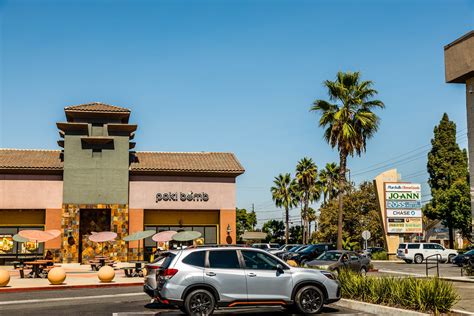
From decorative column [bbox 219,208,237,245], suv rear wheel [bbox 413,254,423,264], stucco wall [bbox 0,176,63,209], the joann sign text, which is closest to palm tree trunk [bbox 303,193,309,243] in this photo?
decorative column [bbox 219,208,237,245]

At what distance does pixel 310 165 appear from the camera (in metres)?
75.9

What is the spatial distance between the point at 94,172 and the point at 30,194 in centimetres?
513

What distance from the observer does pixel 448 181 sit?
65.6 m

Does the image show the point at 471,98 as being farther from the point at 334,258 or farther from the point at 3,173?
the point at 3,173

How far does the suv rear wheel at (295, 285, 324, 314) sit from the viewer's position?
545 inches

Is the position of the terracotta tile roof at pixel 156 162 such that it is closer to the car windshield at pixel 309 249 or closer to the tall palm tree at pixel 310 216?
the car windshield at pixel 309 249

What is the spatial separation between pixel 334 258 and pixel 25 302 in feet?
52.7

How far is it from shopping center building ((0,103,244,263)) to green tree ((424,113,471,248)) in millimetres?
27662

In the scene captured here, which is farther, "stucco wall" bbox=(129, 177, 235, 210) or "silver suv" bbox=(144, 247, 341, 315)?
"stucco wall" bbox=(129, 177, 235, 210)

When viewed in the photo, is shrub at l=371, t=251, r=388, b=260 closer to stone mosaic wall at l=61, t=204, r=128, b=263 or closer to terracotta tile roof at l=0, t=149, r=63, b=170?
stone mosaic wall at l=61, t=204, r=128, b=263

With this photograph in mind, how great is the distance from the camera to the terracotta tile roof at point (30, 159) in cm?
4419

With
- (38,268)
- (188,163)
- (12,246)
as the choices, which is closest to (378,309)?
(38,268)

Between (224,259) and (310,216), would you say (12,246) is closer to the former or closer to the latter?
(224,259)

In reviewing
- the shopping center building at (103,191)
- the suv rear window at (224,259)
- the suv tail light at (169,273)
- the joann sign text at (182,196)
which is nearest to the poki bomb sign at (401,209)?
the shopping center building at (103,191)
